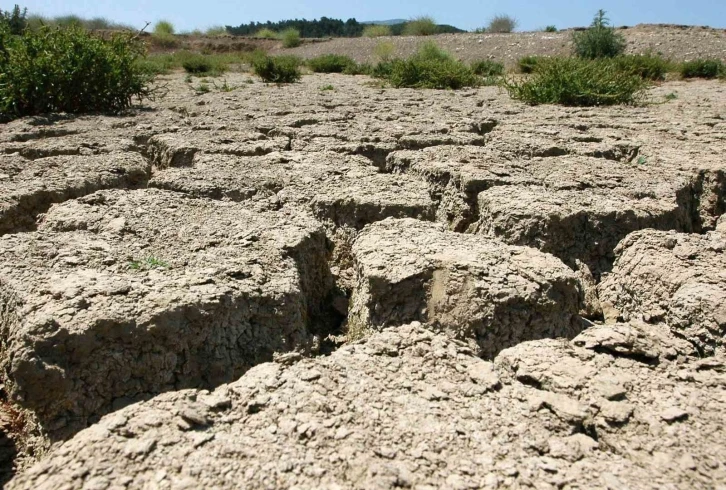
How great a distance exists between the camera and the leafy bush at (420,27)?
22500 millimetres

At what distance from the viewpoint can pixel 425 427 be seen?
3.44 feet

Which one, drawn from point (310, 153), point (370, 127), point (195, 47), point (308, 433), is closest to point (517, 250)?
point (308, 433)

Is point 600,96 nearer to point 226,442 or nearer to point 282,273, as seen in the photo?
point 282,273

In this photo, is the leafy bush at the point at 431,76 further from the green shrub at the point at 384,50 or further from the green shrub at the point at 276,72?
the green shrub at the point at 384,50

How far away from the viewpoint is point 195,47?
64.1 feet

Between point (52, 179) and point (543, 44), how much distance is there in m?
13.7

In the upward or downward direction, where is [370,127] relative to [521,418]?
upward

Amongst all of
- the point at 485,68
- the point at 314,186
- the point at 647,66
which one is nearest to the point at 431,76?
the point at 485,68

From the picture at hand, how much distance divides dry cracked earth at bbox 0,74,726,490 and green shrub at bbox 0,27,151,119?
1.51 metres

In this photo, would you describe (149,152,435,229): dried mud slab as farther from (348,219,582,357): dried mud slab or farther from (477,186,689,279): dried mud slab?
(348,219,582,357): dried mud slab

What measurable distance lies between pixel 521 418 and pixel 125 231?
4.09 ft

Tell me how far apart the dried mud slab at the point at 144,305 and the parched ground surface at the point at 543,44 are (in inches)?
445

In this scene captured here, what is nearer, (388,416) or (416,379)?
(388,416)

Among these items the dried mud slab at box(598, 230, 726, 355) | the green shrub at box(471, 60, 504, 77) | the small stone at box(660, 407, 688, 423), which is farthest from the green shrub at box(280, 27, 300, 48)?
the small stone at box(660, 407, 688, 423)
